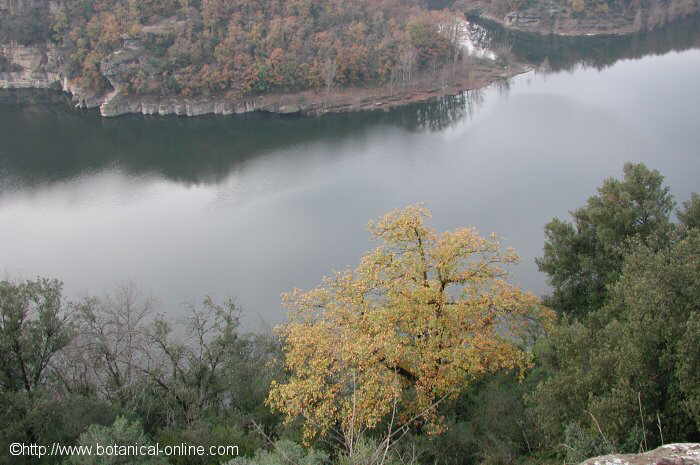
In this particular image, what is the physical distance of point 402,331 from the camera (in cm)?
1332

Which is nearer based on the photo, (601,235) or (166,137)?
(601,235)

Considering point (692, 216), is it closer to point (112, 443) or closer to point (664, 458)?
point (664, 458)

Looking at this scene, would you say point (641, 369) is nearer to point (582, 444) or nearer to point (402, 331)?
point (582, 444)

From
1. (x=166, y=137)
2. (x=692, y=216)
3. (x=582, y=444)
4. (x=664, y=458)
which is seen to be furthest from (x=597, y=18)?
(x=664, y=458)

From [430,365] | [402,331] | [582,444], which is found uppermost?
[582,444]

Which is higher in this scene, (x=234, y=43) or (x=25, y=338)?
(x=234, y=43)

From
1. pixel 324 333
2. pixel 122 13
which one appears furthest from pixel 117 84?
pixel 324 333

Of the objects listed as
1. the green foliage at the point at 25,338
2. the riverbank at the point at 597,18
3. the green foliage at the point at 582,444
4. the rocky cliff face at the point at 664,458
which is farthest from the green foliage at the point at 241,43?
the rocky cliff face at the point at 664,458

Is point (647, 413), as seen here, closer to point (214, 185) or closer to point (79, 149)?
point (214, 185)

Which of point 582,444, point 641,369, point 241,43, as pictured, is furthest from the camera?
point 241,43

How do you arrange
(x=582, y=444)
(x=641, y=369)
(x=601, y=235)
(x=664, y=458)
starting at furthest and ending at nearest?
(x=601, y=235) → (x=641, y=369) → (x=582, y=444) → (x=664, y=458)

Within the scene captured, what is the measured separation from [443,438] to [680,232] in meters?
7.15

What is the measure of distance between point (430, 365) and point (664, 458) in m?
7.37

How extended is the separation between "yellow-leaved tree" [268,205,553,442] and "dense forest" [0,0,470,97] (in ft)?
153
